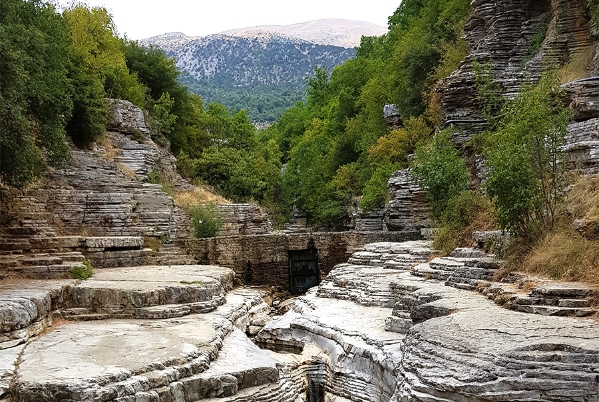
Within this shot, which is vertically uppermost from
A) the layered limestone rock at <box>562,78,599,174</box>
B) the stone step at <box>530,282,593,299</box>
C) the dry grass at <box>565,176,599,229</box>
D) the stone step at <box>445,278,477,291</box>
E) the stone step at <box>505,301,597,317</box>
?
the layered limestone rock at <box>562,78,599,174</box>

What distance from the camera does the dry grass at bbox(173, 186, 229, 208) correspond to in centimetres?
2888

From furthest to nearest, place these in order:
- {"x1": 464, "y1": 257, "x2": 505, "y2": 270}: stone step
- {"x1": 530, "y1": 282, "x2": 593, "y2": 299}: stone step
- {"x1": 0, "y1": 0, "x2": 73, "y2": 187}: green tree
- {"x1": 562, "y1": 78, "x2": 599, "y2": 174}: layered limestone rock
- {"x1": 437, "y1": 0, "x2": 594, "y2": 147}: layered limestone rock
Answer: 1. {"x1": 437, "y1": 0, "x2": 594, "y2": 147}: layered limestone rock
2. {"x1": 562, "y1": 78, "x2": 599, "y2": 174}: layered limestone rock
3. {"x1": 0, "y1": 0, "x2": 73, "y2": 187}: green tree
4. {"x1": 464, "y1": 257, "x2": 505, "y2": 270}: stone step
5. {"x1": 530, "y1": 282, "x2": 593, "y2": 299}: stone step

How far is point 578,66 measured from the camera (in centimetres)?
2039

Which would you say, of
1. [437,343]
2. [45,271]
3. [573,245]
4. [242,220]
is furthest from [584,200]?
[242,220]

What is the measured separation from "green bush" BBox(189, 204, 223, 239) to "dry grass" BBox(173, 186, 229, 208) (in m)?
0.94

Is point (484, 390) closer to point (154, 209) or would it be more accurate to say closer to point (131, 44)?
point (154, 209)

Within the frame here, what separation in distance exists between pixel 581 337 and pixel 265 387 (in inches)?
195

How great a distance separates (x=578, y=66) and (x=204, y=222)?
49.9 feet

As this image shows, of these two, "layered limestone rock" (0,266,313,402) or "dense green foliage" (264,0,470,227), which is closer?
"layered limestone rock" (0,266,313,402)

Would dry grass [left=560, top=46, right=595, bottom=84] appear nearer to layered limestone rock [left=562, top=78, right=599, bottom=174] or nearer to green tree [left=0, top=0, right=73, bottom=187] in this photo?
layered limestone rock [left=562, top=78, right=599, bottom=174]

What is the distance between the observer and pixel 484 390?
6973 mm

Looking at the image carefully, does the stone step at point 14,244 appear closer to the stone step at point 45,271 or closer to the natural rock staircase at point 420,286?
the stone step at point 45,271

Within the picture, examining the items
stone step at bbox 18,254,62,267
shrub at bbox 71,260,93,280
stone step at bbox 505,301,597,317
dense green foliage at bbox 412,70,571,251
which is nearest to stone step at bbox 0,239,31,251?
stone step at bbox 18,254,62,267

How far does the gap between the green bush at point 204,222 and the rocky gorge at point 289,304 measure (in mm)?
670
